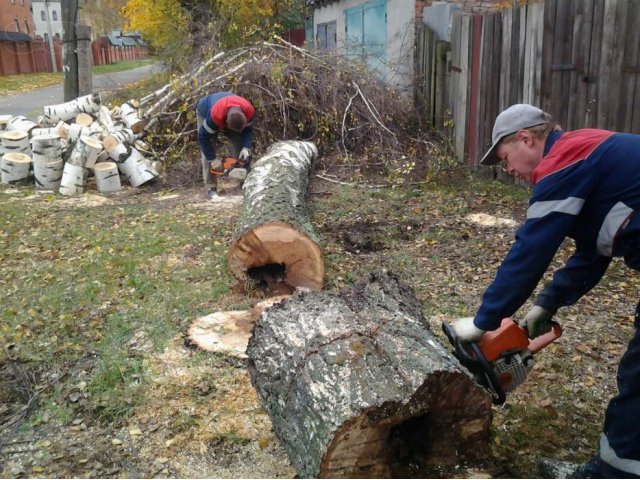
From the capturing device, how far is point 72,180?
827cm

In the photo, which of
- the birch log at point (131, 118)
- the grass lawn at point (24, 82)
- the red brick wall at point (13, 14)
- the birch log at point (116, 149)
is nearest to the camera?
the birch log at point (116, 149)

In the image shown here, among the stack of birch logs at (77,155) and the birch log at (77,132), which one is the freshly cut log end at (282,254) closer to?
the stack of birch logs at (77,155)

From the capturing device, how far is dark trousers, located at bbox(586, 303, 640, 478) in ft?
7.40

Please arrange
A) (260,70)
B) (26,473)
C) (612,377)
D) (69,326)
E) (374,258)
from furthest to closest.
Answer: (260,70) < (374,258) < (69,326) < (612,377) < (26,473)


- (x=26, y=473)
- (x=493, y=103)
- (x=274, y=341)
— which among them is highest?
(x=493, y=103)

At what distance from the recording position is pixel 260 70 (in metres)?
9.50

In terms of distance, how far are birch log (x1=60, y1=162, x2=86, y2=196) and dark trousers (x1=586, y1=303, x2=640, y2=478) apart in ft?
25.3

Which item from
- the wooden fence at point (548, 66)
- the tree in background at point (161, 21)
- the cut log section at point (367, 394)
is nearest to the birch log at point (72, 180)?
the wooden fence at point (548, 66)

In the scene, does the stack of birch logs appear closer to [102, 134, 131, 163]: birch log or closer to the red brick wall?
[102, 134, 131, 163]: birch log

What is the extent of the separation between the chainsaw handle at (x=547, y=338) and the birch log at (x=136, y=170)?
275 inches

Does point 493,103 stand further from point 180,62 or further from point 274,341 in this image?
point 180,62

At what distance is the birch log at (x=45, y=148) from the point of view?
329 inches

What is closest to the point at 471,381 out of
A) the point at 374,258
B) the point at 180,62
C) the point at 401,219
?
the point at 374,258

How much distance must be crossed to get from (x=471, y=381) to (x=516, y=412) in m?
0.83
